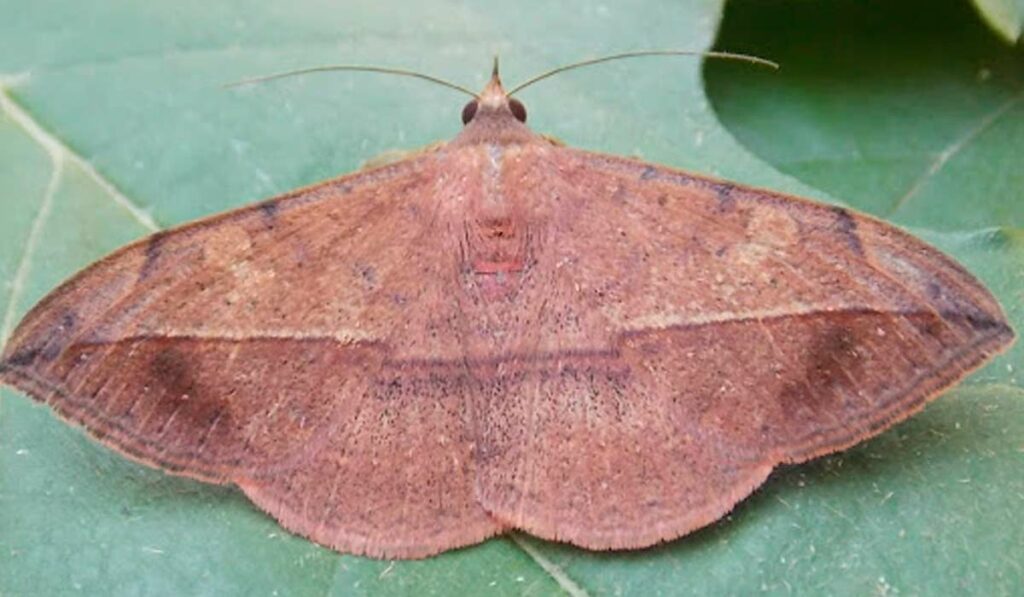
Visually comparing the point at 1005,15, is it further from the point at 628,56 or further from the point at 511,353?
the point at 511,353

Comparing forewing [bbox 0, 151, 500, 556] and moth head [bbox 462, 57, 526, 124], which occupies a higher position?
moth head [bbox 462, 57, 526, 124]

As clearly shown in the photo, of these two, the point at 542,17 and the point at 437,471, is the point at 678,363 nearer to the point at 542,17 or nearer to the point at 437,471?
the point at 437,471

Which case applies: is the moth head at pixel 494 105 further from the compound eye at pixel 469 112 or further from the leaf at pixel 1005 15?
the leaf at pixel 1005 15

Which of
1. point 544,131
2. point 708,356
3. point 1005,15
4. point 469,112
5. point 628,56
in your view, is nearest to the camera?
point 708,356

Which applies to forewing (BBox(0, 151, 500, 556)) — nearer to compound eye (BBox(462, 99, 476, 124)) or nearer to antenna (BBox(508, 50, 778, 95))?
compound eye (BBox(462, 99, 476, 124))

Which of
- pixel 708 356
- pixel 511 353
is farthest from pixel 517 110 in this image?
pixel 708 356

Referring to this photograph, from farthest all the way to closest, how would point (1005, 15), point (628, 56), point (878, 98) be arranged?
point (878, 98), point (628, 56), point (1005, 15)

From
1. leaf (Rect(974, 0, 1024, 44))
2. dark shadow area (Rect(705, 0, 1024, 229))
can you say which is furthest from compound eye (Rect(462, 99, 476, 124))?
leaf (Rect(974, 0, 1024, 44))

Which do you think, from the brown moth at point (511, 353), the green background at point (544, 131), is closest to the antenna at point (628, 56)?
the green background at point (544, 131)
